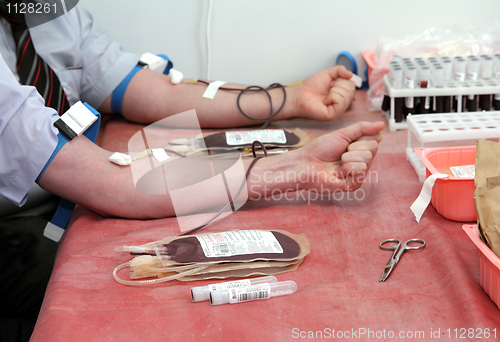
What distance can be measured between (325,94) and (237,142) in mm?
395

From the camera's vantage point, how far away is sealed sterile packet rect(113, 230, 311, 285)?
0.68 metres

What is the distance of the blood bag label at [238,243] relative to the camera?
2.25ft

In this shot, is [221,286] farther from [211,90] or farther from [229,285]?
[211,90]

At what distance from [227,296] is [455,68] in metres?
0.96

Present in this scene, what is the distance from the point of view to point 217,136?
108 centimetres

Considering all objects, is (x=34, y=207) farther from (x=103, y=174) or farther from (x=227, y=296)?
(x=227, y=296)

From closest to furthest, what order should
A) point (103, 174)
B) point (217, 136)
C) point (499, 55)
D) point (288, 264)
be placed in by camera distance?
point (288, 264) < point (103, 174) < point (217, 136) < point (499, 55)

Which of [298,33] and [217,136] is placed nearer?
[217,136]

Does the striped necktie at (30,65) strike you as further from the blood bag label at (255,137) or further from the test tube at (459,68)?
the test tube at (459,68)

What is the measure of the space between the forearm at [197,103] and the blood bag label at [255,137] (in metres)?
0.19

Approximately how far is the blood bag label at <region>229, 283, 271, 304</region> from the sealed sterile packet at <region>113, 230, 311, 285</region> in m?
0.05

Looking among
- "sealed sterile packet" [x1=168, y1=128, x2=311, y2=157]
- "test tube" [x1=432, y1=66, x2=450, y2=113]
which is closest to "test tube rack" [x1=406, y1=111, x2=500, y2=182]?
"test tube" [x1=432, y1=66, x2=450, y2=113]

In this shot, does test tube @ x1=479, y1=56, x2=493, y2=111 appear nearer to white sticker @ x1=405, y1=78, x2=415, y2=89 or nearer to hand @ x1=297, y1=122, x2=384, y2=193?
white sticker @ x1=405, y1=78, x2=415, y2=89

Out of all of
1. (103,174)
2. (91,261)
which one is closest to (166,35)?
(103,174)
